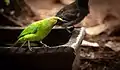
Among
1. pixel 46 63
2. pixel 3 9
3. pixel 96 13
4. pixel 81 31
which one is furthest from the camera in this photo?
pixel 96 13

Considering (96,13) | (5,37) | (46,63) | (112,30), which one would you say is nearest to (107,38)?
(112,30)

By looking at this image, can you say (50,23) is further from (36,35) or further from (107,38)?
(107,38)

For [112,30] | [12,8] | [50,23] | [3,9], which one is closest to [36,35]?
[50,23]

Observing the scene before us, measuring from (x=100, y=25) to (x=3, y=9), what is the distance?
1.00 metres

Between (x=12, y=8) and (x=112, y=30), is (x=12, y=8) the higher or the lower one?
the higher one

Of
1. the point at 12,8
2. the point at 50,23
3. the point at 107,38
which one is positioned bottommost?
the point at 107,38

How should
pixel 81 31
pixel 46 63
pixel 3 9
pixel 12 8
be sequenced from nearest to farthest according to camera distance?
pixel 46 63 → pixel 81 31 → pixel 3 9 → pixel 12 8

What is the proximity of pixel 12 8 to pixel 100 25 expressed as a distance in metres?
0.90

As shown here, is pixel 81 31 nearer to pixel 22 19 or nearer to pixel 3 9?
pixel 3 9

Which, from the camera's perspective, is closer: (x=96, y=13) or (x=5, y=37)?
(x=5, y=37)

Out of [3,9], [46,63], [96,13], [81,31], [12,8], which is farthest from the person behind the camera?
[96,13]

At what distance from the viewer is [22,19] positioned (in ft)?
10.4

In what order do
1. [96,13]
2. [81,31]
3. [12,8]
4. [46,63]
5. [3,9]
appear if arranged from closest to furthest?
[46,63] < [81,31] < [3,9] < [12,8] < [96,13]

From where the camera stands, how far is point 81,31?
2.10m
